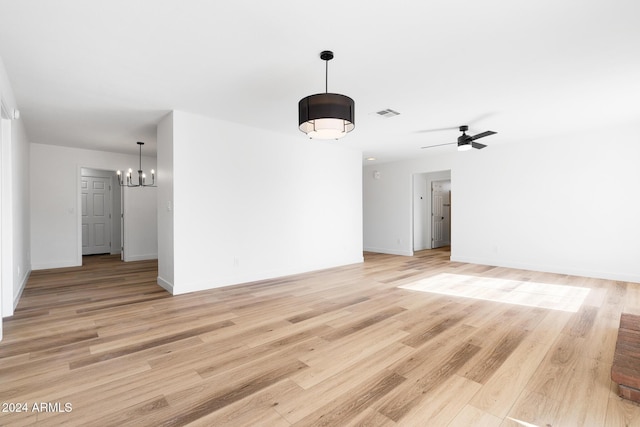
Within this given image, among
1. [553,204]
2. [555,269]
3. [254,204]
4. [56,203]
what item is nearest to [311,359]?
[254,204]

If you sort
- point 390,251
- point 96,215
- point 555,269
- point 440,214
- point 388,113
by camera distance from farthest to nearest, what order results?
1. point 440,214
2. point 96,215
3. point 390,251
4. point 555,269
5. point 388,113

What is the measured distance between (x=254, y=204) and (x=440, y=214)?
705 cm

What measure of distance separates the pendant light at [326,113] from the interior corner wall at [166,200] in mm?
2498

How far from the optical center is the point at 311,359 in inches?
91.7

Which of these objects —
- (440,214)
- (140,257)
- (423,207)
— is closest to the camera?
(140,257)

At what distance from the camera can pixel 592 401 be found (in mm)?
1801

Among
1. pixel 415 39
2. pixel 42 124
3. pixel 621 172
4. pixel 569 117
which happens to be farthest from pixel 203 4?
pixel 621 172

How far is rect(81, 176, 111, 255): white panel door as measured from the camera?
26.8 ft

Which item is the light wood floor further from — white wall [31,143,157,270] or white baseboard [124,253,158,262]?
white baseboard [124,253,158,262]

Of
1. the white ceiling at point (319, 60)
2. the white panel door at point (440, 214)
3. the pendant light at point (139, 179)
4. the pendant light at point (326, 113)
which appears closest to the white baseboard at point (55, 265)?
the pendant light at point (139, 179)

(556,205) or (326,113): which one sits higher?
(326,113)

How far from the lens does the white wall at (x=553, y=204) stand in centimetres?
495

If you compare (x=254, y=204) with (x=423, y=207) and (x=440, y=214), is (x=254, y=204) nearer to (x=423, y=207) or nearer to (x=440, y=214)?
(x=423, y=207)

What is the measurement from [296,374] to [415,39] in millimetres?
2682
